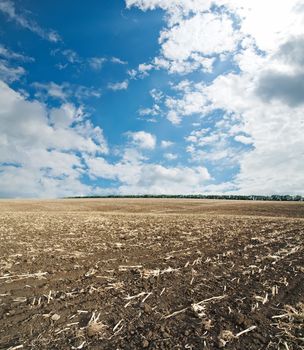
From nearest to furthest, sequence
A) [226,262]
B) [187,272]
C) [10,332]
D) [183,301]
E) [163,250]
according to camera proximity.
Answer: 1. [10,332]
2. [183,301]
3. [187,272]
4. [226,262]
5. [163,250]

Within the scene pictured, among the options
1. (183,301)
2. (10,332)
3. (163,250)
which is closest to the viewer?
(10,332)

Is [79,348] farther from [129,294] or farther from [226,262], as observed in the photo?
[226,262]

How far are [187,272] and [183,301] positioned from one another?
258cm

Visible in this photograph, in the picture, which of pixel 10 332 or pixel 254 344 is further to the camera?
pixel 10 332

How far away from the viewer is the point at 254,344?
5703mm

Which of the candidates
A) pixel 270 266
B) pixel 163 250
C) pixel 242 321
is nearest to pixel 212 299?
pixel 242 321

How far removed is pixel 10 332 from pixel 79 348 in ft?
5.88

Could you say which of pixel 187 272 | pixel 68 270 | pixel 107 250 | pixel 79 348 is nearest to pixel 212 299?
pixel 187 272

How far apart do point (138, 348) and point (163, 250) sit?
8.54 meters

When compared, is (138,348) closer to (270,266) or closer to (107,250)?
(270,266)

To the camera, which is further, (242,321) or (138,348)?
(242,321)

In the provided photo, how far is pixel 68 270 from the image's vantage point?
10875 mm

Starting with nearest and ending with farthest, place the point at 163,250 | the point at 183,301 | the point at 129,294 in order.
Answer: the point at 183,301 → the point at 129,294 → the point at 163,250

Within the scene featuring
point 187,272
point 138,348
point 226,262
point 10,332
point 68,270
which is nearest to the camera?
point 138,348
